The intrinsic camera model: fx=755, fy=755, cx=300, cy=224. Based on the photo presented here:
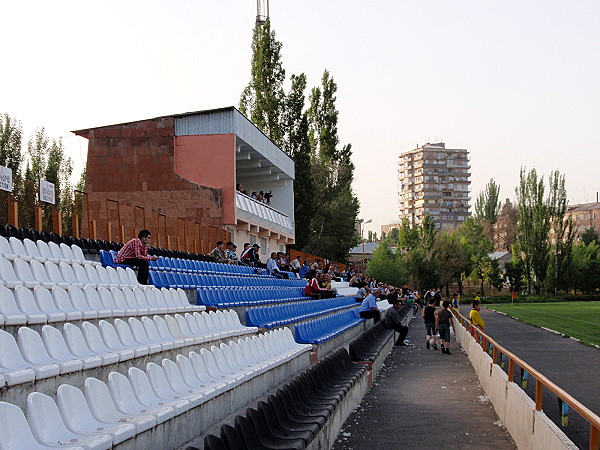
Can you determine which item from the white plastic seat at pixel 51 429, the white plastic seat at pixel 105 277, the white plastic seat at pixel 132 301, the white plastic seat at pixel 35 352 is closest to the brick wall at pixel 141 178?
the white plastic seat at pixel 105 277

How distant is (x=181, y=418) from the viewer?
16.4 feet

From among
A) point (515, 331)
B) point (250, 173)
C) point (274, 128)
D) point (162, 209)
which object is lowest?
point (515, 331)

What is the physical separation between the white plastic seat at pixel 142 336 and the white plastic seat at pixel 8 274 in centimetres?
106

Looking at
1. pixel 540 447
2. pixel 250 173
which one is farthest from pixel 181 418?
pixel 250 173

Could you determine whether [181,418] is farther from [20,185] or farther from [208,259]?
[208,259]

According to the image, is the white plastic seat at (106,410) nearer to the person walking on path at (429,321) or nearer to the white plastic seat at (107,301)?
the white plastic seat at (107,301)

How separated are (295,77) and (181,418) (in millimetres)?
37593

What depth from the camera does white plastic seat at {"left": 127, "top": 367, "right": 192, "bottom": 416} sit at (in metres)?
4.89

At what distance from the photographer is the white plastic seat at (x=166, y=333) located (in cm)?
704

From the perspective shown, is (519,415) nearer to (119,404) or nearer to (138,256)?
(119,404)

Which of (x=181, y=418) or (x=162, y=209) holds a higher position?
(x=162, y=209)

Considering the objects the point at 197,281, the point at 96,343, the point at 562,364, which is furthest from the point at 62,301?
the point at 562,364

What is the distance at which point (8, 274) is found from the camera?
7.04m

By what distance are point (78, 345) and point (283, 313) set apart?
8.01 meters
